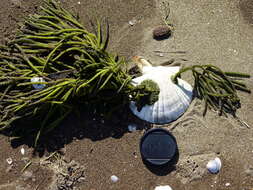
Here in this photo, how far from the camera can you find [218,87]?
90.5 inches

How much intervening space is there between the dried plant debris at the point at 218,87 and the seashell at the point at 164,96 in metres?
0.07

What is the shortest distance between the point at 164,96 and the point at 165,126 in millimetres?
255

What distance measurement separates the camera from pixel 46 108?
2221 mm

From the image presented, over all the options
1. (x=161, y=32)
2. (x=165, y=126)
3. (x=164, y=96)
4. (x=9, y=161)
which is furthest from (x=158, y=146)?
(x=9, y=161)

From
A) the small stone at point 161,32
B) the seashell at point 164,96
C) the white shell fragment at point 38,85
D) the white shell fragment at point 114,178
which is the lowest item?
the white shell fragment at point 114,178

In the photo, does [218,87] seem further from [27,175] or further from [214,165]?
[27,175]

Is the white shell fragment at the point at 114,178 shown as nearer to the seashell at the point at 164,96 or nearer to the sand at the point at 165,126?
the sand at the point at 165,126

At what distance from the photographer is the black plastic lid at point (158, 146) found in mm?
2301

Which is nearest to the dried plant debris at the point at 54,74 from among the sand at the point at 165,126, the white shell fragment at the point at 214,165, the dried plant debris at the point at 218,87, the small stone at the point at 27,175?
the sand at the point at 165,126

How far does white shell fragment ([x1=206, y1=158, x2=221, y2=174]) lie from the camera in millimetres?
2297

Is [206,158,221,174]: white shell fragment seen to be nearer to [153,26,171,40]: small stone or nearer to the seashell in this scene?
the seashell

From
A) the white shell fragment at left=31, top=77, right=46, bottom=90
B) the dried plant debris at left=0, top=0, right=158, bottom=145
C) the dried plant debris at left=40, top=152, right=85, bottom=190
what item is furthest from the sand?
the white shell fragment at left=31, top=77, right=46, bottom=90

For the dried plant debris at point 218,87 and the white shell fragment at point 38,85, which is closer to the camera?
the white shell fragment at point 38,85

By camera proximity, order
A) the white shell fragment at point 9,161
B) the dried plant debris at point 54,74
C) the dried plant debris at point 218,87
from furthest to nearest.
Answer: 1. the white shell fragment at point 9,161
2. the dried plant debris at point 218,87
3. the dried plant debris at point 54,74
